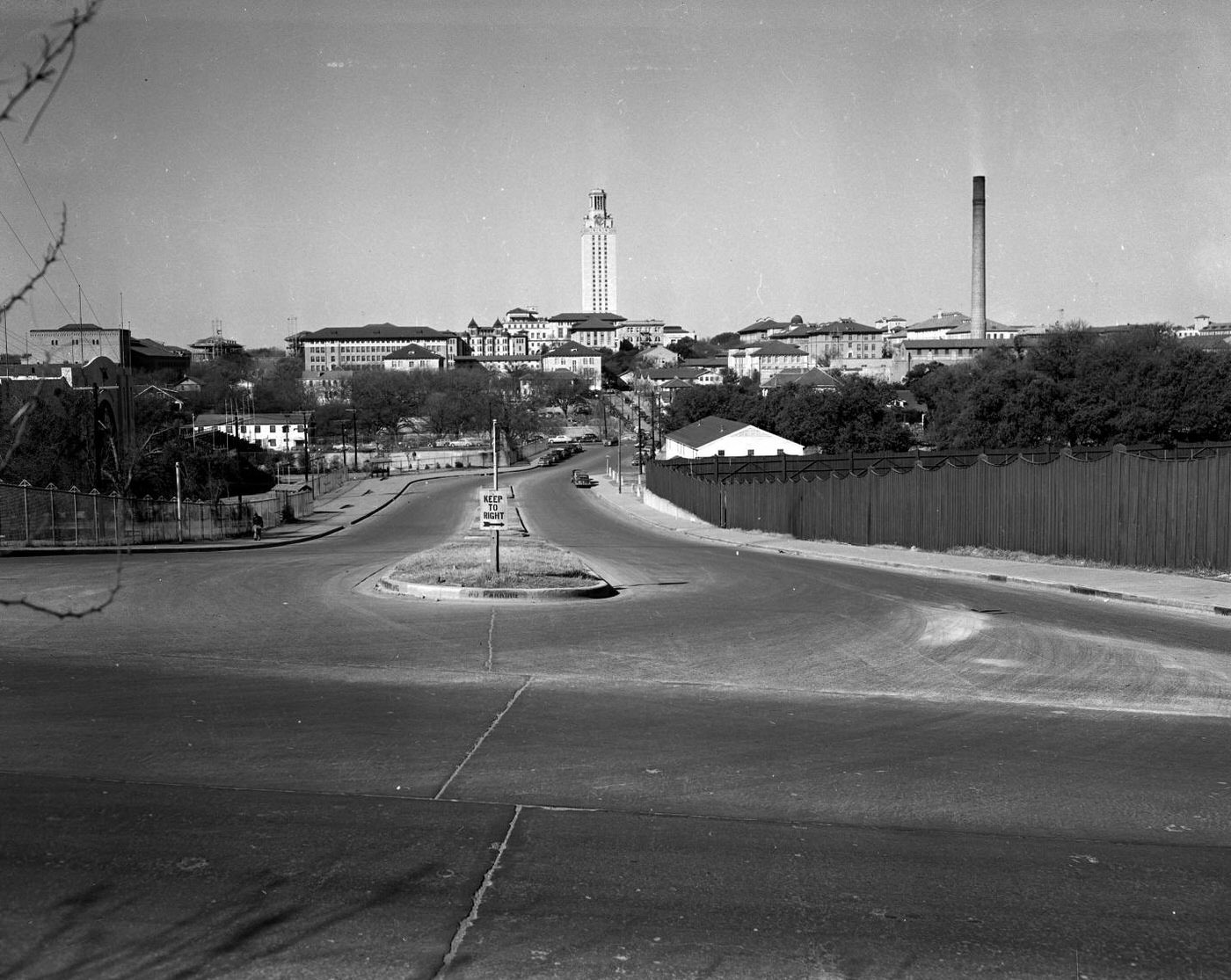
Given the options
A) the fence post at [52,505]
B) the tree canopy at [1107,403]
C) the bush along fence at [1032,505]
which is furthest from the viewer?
the tree canopy at [1107,403]

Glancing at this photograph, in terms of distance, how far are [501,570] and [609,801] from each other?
13.4m

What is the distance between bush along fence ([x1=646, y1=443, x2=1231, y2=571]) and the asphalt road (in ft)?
22.3

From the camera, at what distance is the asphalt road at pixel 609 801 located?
5.32 meters

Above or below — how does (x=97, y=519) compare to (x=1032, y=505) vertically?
below

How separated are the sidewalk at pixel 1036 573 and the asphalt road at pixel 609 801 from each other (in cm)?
328

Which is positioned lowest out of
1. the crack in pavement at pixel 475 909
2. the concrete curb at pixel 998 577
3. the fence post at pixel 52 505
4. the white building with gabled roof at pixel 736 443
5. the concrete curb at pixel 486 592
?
the concrete curb at pixel 998 577

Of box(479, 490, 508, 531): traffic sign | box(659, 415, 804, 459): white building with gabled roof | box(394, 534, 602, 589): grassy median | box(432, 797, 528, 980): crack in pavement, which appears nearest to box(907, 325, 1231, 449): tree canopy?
box(659, 415, 804, 459): white building with gabled roof

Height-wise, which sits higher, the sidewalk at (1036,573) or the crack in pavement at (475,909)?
the crack in pavement at (475,909)

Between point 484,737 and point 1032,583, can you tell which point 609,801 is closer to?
point 484,737

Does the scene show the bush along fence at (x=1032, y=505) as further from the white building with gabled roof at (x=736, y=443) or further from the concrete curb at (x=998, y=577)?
the white building with gabled roof at (x=736, y=443)

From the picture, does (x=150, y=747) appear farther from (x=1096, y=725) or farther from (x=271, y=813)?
(x=1096, y=725)

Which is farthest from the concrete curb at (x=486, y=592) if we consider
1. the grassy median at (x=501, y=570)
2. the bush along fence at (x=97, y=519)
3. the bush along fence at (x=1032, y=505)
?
the bush along fence at (x=1032, y=505)

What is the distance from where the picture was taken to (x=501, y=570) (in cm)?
2080

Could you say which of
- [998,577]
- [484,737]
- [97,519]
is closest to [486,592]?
[484,737]
